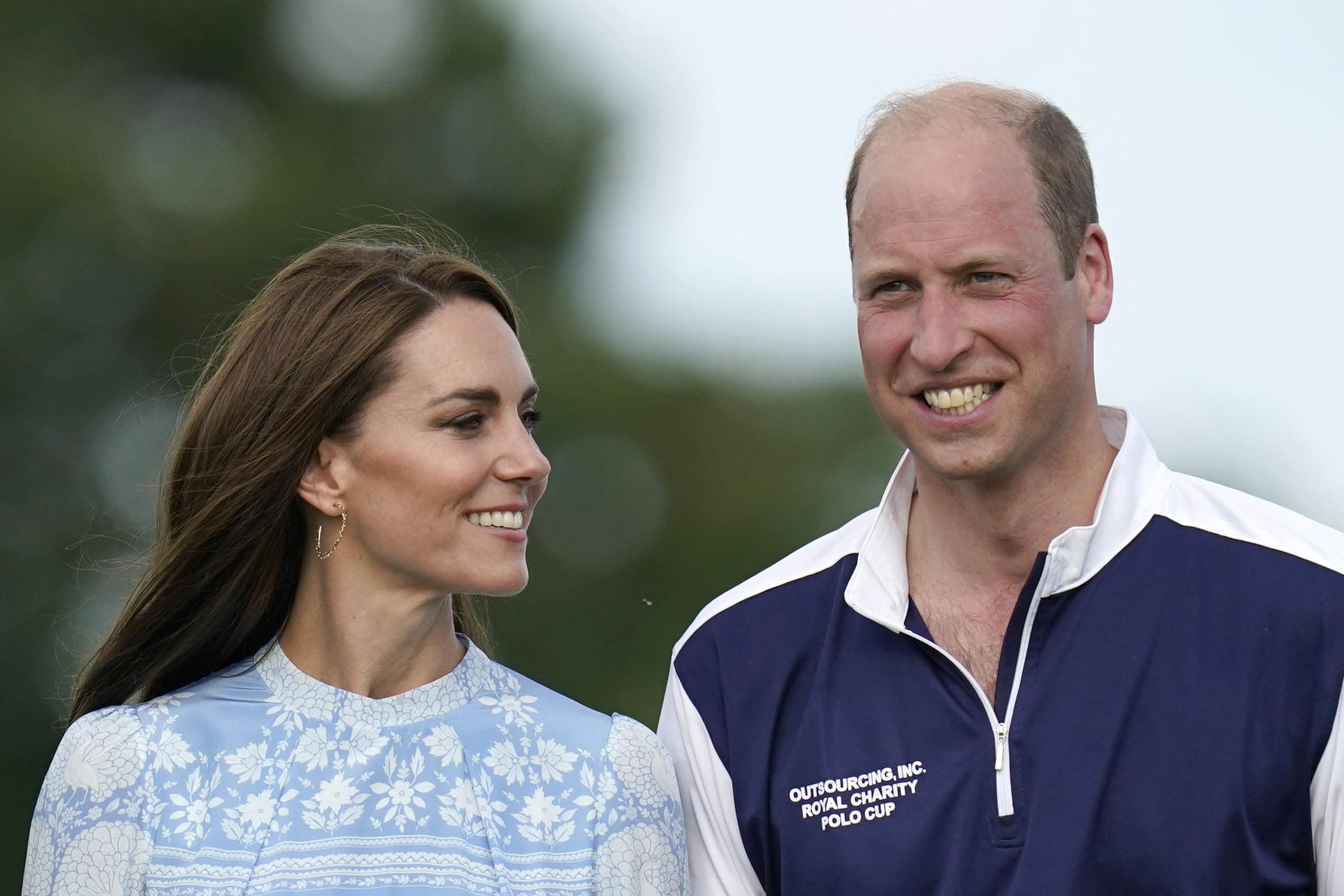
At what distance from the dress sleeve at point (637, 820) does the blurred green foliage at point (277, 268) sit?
225 inches

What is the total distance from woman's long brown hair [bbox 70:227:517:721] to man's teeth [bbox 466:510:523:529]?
31cm

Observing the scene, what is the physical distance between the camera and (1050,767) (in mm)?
2945

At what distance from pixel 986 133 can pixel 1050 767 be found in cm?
120

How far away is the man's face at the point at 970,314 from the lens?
3092 millimetres

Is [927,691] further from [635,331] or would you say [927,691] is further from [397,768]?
[635,331]

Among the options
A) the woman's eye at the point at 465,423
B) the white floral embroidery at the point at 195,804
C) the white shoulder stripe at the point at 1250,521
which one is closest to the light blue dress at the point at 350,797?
the white floral embroidery at the point at 195,804

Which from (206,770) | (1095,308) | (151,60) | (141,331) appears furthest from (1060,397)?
(151,60)

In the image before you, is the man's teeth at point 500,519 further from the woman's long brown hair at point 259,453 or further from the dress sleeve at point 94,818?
Answer: the dress sleeve at point 94,818

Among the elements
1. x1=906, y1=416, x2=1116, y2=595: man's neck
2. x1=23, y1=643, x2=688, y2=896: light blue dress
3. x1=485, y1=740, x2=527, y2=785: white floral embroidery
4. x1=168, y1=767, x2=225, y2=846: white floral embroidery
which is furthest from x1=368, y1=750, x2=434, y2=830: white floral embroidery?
x1=906, y1=416, x2=1116, y2=595: man's neck

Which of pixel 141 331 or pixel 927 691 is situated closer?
pixel 927 691

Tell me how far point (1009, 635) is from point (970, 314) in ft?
1.95

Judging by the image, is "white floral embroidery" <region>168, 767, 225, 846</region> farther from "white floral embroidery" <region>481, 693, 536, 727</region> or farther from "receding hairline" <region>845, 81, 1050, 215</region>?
"receding hairline" <region>845, 81, 1050, 215</region>

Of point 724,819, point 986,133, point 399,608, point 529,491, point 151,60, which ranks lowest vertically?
point 724,819

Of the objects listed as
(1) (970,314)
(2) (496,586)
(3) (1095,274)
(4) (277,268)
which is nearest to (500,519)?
(2) (496,586)
